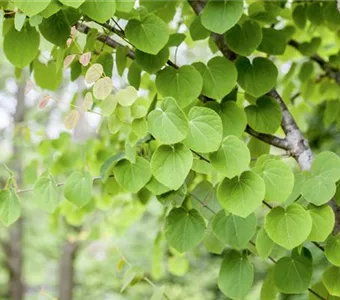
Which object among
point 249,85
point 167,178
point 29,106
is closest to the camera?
point 167,178

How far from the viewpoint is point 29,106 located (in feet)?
20.2

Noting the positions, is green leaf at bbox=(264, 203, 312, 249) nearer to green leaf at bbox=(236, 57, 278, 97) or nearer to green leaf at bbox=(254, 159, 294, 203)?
green leaf at bbox=(254, 159, 294, 203)

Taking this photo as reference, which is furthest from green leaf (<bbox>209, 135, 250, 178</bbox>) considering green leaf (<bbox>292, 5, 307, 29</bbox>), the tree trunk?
the tree trunk

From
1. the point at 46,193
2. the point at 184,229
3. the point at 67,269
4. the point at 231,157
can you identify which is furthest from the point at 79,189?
the point at 67,269

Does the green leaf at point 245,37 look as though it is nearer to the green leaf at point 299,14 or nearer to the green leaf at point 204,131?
the green leaf at point 204,131

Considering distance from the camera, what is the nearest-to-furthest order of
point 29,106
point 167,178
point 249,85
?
point 167,178 → point 249,85 → point 29,106

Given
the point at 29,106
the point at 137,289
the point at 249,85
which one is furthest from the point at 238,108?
the point at 29,106

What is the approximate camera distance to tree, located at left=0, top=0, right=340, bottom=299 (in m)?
0.74

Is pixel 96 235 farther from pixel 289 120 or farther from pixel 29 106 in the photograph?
pixel 29 106

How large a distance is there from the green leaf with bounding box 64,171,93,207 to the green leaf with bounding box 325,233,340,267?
40 cm

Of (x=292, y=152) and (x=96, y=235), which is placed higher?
(x=292, y=152)

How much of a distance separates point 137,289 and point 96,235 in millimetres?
3404

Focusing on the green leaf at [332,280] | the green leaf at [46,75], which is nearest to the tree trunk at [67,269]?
the green leaf at [46,75]

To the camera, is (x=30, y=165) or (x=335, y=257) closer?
(x=335, y=257)
